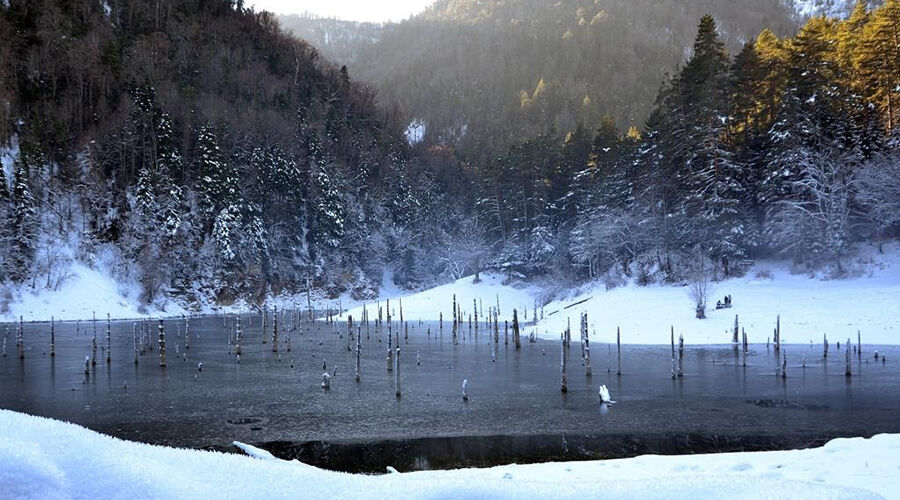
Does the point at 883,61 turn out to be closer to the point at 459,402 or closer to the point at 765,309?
the point at 765,309

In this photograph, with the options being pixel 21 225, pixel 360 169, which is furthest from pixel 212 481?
pixel 360 169

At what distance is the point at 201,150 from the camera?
8762cm

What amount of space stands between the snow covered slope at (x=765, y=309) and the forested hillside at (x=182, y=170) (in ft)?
161

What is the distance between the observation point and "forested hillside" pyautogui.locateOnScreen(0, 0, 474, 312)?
76.2 metres

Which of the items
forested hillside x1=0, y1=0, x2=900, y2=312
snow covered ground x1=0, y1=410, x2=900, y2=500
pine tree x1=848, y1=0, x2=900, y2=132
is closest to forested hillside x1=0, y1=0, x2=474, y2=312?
forested hillside x1=0, y1=0, x2=900, y2=312

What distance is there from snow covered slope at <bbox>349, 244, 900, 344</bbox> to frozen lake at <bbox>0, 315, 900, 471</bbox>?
3.24 meters

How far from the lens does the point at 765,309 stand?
4888 cm

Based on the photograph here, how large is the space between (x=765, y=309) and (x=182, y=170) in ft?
256

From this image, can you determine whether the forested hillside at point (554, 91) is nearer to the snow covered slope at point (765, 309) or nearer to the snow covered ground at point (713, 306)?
the snow covered ground at point (713, 306)

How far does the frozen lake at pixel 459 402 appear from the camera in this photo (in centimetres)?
1873

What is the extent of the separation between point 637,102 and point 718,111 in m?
105

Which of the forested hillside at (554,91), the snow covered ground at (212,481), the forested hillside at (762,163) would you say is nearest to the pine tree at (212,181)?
the forested hillside at (762,163)

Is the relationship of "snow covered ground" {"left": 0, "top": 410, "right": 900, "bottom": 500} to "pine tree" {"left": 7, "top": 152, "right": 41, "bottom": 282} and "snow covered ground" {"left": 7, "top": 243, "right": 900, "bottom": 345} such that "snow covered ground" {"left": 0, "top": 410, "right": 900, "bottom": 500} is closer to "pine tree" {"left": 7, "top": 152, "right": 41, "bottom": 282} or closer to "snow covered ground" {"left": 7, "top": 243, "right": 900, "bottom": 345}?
"snow covered ground" {"left": 7, "top": 243, "right": 900, "bottom": 345}

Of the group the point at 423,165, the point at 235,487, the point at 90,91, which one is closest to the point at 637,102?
the point at 423,165
